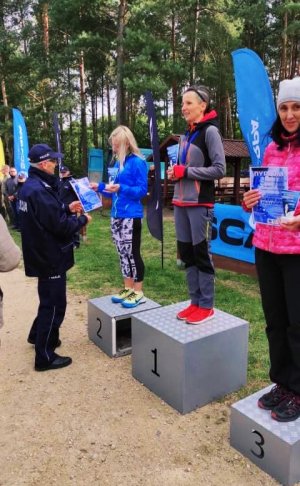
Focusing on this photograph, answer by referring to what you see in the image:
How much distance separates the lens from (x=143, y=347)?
318 cm

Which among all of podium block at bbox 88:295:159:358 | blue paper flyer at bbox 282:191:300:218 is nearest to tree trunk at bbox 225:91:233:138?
podium block at bbox 88:295:159:358

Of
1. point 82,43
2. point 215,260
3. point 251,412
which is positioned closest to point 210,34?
point 82,43

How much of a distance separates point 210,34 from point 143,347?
707 inches

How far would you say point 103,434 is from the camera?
262 cm

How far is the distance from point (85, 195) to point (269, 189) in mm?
1817

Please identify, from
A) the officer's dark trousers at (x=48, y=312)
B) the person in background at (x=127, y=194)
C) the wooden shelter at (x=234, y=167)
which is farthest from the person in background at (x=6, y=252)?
the wooden shelter at (x=234, y=167)

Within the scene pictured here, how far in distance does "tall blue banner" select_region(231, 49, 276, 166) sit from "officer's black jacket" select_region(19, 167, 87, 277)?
241 cm

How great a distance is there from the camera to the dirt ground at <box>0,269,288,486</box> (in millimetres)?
2262

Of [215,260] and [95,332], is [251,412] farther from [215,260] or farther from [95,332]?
[215,260]

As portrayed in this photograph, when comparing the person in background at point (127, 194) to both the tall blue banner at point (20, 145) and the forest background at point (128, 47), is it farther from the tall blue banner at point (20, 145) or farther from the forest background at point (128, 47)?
the forest background at point (128, 47)

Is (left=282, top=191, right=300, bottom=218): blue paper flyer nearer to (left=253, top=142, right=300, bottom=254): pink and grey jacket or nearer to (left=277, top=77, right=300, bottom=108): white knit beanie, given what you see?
(left=253, top=142, right=300, bottom=254): pink and grey jacket

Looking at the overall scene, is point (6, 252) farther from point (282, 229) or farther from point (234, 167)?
point (234, 167)

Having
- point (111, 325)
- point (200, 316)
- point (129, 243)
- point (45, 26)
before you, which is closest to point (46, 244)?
point (129, 243)

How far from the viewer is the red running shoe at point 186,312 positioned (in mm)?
3139
